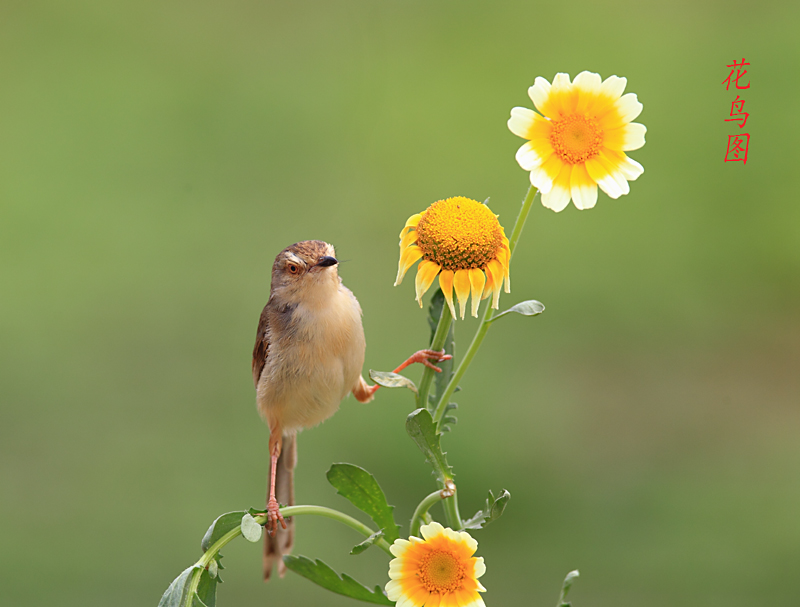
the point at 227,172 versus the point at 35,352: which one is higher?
the point at 227,172

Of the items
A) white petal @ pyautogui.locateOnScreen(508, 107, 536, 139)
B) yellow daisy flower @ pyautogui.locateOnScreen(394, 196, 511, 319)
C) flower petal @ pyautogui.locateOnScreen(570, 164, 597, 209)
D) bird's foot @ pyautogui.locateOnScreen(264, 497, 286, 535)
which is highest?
white petal @ pyautogui.locateOnScreen(508, 107, 536, 139)

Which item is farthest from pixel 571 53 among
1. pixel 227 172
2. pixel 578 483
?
pixel 578 483

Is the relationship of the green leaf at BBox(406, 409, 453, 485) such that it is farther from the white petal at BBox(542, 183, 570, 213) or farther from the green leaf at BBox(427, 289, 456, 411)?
the white petal at BBox(542, 183, 570, 213)

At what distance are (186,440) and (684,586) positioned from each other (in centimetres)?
290

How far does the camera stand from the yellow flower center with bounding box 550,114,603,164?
1.20 metres

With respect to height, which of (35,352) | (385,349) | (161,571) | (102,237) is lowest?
(161,571)

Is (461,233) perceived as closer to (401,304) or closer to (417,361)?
(417,361)

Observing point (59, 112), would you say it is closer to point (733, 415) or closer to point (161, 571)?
point (161, 571)

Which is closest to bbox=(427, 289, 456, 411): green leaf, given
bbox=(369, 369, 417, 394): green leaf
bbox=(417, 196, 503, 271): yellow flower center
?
bbox=(369, 369, 417, 394): green leaf

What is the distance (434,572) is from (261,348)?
1.01 m

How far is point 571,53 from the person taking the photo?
5844mm

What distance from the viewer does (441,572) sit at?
3.85 ft

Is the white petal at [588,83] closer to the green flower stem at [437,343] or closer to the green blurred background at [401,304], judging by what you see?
the green flower stem at [437,343]

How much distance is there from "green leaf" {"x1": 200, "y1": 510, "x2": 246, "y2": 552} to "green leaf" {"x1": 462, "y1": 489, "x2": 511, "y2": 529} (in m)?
0.37
